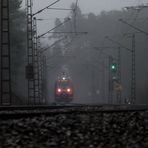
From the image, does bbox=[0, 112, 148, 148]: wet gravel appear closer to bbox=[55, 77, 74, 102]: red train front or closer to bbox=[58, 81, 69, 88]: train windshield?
bbox=[55, 77, 74, 102]: red train front

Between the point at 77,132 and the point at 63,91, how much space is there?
6124 centimetres

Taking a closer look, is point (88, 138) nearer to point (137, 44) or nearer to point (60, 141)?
point (60, 141)

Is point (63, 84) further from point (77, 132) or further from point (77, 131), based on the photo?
point (77, 132)

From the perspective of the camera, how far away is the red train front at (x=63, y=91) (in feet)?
238

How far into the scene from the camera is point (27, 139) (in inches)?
439

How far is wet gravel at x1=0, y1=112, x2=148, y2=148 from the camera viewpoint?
10.8 meters

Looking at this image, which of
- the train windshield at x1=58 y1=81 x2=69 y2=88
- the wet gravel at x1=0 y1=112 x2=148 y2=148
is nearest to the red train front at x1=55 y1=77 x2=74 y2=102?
the train windshield at x1=58 y1=81 x2=69 y2=88

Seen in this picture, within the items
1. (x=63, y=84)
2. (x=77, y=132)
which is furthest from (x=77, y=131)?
(x=63, y=84)

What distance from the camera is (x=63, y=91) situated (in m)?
73.1

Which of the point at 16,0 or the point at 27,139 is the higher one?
the point at 16,0

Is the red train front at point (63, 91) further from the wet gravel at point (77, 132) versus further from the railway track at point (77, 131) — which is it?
the wet gravel at point (77, 132)

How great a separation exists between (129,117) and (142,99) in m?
67.9

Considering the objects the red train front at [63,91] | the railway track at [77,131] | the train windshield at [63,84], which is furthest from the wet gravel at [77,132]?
the train windshield at [63,84]

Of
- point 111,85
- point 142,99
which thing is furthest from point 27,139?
point 142,99
